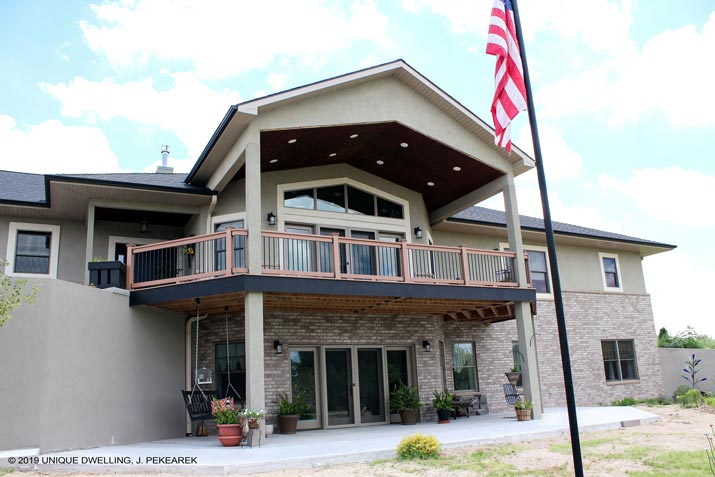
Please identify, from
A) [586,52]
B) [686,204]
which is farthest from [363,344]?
[686,204]

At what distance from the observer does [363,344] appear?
51.0ft

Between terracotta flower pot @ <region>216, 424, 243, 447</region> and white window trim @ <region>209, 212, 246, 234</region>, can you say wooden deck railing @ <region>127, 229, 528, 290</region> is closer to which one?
white window trim @ <region>209, 212, 246, 234</region>

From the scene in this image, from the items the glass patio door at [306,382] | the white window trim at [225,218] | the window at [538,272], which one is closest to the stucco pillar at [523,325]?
the window at [538,272]

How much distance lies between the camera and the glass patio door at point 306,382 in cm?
1445

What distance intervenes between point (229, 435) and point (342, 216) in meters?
6.62

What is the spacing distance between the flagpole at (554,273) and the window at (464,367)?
10183 millimetres

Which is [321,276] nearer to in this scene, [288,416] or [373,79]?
[288,416]

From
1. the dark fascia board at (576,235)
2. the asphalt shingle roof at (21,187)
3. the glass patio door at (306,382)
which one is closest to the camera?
the glass patio door at (306,382)

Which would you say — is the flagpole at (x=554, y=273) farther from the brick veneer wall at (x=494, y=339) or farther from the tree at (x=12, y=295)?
the brick veneer wall at (x=494, y=339)

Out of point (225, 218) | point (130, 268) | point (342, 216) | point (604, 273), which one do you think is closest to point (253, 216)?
point (130, 268)

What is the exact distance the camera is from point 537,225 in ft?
68.4

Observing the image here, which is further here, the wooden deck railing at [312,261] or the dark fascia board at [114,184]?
the dark fascia board at [114,184]

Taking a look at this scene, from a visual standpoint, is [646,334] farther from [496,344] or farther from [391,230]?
[391,230]

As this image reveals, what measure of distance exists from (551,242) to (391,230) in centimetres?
927
